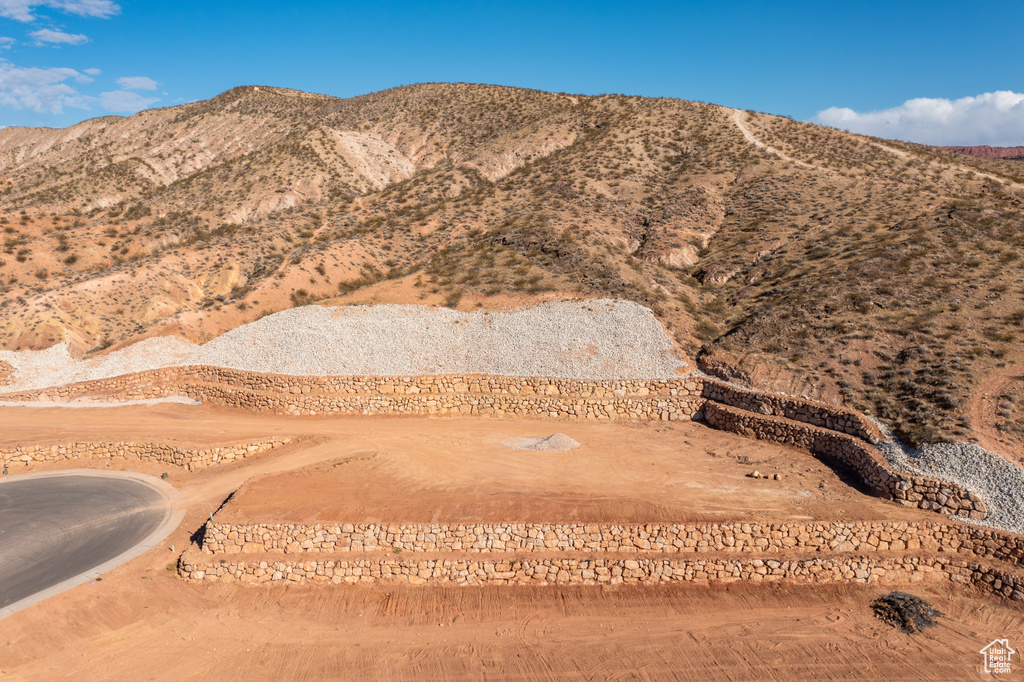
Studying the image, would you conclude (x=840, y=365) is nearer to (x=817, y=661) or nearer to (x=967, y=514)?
(x=967, y=514)

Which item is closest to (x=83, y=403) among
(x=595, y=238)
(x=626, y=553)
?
(x=626, y=553)

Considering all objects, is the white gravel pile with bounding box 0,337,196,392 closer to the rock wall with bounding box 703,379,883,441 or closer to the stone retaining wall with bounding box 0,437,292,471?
the stone retaining wall with bounding box 0,437,292,471

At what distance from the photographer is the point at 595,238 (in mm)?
36781

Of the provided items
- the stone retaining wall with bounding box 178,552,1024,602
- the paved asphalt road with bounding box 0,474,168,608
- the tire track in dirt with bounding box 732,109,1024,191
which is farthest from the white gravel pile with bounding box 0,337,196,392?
the tire track in dirt with bounding box 732,109,1024,191

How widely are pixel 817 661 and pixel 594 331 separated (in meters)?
17.5

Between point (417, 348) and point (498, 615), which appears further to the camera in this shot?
point (417, 348)

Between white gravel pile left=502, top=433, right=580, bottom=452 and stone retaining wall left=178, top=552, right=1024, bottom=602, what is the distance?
673 centimetres

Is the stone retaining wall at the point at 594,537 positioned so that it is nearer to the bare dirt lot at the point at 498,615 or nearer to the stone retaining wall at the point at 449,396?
the bare dirt lot at the point at 498,615

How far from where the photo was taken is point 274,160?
56.9m

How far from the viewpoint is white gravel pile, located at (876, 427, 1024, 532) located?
13586 millimetres

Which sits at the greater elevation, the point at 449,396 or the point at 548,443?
the point at 449,396

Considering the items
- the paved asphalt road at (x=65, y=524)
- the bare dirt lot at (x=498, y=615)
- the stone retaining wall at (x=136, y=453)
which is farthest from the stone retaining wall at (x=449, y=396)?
the paved asphalt road at (x=65, y=524)
